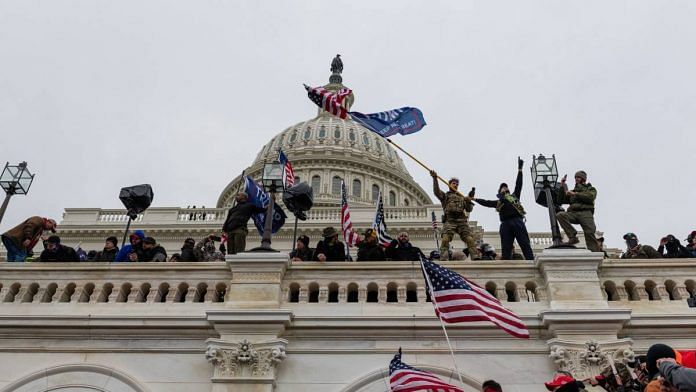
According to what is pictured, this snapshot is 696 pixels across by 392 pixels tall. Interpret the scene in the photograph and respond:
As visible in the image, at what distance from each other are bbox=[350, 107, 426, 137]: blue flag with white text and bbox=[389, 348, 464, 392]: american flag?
30.9 feet

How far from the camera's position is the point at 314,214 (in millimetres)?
50719

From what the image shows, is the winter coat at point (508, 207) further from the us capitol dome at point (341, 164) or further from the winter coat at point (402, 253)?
the us capitol dome at point (341, 164)

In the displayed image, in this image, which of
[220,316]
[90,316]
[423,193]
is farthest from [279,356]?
[423,193]

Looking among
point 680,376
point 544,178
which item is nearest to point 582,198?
point 544,178

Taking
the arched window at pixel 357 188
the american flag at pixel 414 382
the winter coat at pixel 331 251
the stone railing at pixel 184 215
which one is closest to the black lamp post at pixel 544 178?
the winter coat at pixel 331 251

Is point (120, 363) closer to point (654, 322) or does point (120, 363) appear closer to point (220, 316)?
point (220, 316)

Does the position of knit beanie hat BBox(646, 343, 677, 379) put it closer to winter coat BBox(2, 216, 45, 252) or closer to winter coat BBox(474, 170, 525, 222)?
winter coat BBox(474, 170, 525, 222)

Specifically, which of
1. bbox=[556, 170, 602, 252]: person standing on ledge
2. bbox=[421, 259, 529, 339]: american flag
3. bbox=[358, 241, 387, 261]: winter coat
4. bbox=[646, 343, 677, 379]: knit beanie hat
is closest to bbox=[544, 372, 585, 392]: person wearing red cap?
bbox=[646, 343, 677, 379]: knit beanie hat

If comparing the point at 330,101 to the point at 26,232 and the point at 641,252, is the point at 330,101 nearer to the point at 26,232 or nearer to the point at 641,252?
the point at 26,232

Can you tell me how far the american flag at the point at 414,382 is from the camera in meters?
9.04

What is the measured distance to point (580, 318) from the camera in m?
10.3

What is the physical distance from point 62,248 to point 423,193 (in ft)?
249

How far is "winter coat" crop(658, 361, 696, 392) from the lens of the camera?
19.2ft

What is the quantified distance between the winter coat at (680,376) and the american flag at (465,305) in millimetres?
3583
